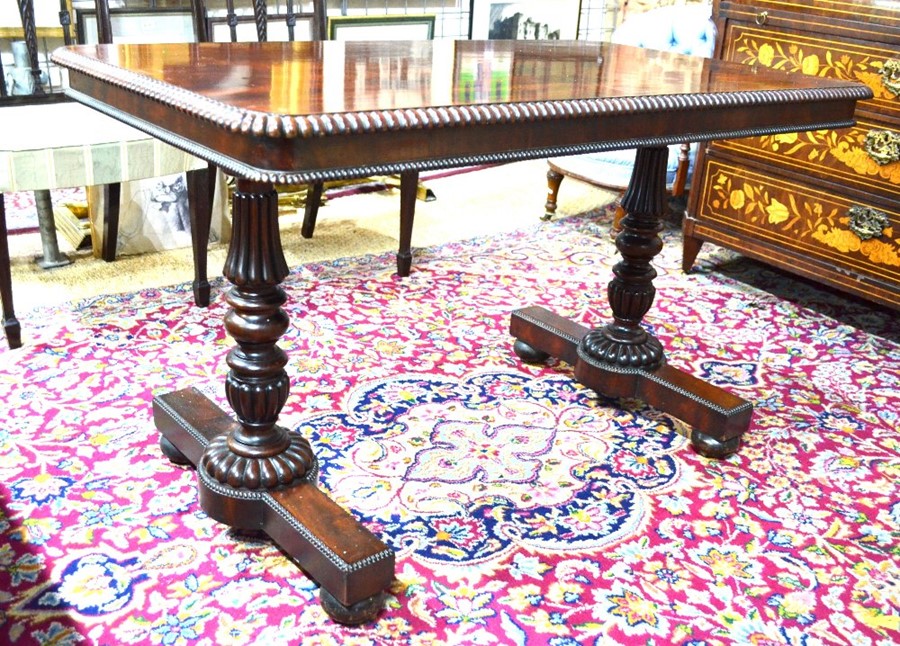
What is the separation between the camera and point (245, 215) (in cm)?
181

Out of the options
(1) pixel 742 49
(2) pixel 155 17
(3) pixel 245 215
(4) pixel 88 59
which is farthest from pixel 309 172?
(2) pixel 155 17

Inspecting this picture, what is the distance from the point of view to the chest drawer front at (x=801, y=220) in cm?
→ 312

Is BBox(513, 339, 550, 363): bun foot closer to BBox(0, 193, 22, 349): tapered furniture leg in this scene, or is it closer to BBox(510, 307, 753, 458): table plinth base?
BBox(510, 307, 753, 458): table plinth base

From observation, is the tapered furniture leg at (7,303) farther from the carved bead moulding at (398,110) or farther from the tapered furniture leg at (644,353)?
the tapered furniture leg at (644,353)

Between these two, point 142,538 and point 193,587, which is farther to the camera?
point 142,538

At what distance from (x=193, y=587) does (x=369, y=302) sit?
5.25 ft

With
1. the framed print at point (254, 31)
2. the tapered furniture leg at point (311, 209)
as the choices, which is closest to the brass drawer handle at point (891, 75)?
the tapered furniture leg at point (311, 209)

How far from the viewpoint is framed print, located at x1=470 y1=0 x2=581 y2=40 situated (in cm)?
532

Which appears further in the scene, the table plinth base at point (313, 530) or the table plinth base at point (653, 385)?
the table plinth base at point (653, 385)

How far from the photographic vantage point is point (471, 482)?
7.48 ft

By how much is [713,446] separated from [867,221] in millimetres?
1188

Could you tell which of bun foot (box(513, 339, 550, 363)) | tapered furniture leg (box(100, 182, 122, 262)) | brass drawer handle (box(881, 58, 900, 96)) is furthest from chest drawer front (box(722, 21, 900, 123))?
tapered furniture leg (box(100, 182, 122, 262))

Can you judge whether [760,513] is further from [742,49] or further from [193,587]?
[742,49]

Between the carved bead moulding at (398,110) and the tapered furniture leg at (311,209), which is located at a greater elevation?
the carved bead moulding at (398,110)
